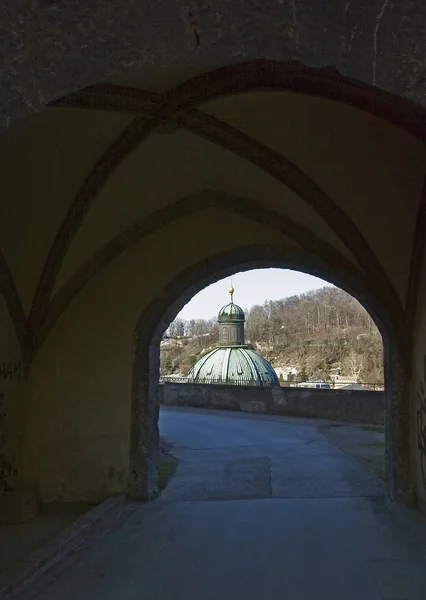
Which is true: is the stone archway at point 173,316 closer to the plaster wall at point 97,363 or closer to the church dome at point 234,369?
the plaster wall at point 97,363

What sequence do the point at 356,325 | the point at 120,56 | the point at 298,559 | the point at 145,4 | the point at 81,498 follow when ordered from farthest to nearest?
the point at 356,325
the point at 81,498
the point at 298,559
the point at 120,56
the point at 145,4

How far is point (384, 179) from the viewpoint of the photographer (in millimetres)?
6602

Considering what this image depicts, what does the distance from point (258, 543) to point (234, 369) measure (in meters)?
18.7

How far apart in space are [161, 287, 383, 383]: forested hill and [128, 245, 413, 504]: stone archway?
1678 inches

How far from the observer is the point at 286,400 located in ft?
55.8

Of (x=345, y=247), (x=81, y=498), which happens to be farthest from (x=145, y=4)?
(x=81, y=498)

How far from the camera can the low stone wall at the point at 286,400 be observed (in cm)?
1484

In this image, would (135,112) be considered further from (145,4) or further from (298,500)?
(298,500)

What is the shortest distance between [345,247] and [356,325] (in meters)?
53.9

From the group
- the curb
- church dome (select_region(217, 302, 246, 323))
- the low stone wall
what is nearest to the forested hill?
church dome (select_region(217, 302, 246, 323))

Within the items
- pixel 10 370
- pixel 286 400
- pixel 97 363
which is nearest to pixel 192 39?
pixel 97 363

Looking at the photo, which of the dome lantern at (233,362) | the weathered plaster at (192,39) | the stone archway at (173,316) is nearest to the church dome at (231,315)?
the dome lantern at (233,362)

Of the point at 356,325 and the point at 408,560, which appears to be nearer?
the point at 408,560

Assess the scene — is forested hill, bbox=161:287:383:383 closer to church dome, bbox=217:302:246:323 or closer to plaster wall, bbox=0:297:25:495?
church dome, bbox=217:302:246:323
